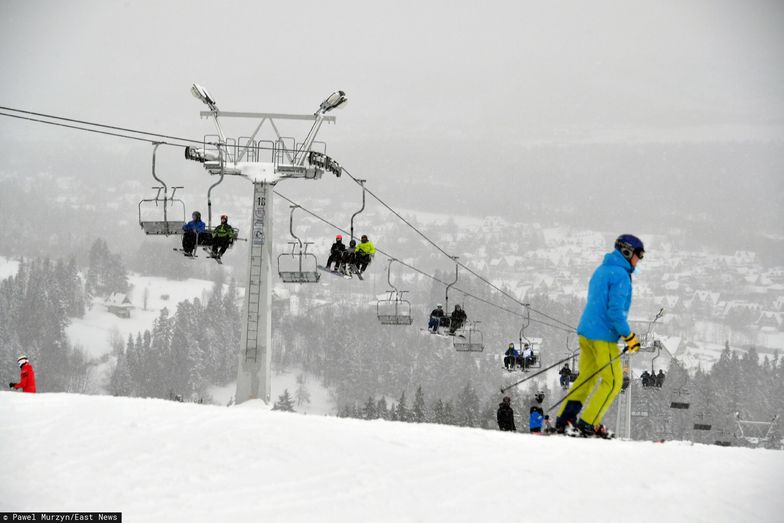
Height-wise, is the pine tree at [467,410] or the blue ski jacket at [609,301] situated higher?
the blue ski jacket at [609,301]

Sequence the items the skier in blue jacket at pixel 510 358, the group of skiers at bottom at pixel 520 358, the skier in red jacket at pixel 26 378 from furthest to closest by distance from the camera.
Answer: the group of skiers at bottom at pixel 520 358
the skier in blue jacket at pixel 510 358
the skier in red jacket at pixel 26 378

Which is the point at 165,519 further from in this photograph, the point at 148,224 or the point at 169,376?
the point at 169,376

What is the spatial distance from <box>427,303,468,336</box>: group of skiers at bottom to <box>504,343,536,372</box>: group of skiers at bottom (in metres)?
2.09

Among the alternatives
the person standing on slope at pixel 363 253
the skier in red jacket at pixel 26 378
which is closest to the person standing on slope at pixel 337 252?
the person standing on slope at pixel 363 253

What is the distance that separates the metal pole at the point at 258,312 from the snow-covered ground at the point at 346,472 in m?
17.5

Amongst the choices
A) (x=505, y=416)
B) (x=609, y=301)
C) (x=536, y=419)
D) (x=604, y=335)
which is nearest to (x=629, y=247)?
(x=609, y=301)

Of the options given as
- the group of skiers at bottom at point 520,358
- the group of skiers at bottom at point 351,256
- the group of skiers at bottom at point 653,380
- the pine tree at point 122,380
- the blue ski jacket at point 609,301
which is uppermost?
the group of skiers at bottom at point 351,256

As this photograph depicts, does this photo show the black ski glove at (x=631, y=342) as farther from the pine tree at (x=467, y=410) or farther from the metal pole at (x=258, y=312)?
the pine tree at (x=467, y=410)

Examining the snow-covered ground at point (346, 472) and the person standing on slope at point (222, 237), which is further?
the person standing on slope at point (222, 237)

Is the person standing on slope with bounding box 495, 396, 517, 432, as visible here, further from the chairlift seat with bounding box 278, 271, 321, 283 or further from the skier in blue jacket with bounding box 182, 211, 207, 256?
the chairlift seat with bounding box 278, 271, 321, 283

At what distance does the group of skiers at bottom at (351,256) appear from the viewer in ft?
85.2

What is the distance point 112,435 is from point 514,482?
11.1ft

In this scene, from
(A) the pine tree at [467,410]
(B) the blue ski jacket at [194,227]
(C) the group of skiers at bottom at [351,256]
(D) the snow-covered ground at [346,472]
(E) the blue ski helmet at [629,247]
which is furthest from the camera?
(A) the pine tree at [467,410]

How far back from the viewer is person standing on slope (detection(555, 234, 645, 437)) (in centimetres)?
895
